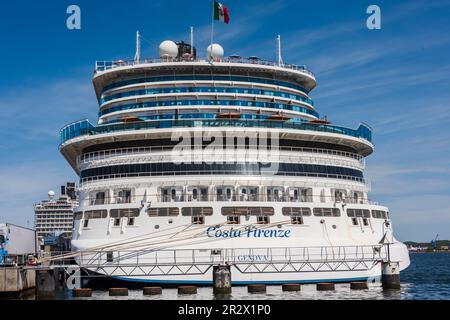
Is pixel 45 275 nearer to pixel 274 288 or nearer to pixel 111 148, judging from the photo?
Answer: pixel 111 148

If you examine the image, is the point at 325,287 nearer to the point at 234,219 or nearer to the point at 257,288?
the point at 257,288

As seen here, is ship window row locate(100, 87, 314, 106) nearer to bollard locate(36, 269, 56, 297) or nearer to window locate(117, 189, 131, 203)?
window locate(117, 189, 131, 203)

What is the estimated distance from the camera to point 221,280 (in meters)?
35.5

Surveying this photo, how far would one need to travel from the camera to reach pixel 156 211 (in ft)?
128

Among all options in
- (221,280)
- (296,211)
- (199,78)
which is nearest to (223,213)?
(221,280)

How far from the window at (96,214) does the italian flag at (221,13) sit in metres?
20.9

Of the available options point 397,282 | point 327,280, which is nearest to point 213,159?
point 327,280

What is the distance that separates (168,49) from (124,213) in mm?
20242

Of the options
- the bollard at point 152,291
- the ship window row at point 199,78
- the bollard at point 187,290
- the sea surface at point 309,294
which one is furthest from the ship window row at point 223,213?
the ship window row at point 199,78

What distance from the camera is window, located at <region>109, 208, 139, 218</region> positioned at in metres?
39.3

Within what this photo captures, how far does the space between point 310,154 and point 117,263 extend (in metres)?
17.3

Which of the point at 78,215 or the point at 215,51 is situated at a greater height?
the point at 215,51

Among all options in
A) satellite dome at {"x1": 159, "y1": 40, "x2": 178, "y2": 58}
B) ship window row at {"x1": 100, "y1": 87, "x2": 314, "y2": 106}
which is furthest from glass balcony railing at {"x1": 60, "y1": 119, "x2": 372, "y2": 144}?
satellite dome at {"x1": 159, "y1": 40, "x2": 178, "y2": 58}
